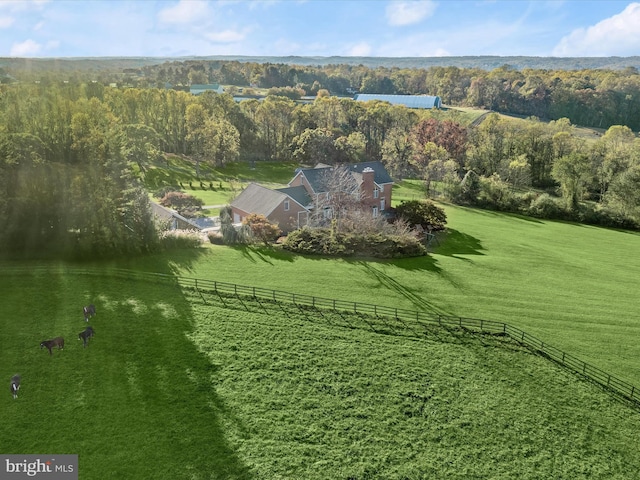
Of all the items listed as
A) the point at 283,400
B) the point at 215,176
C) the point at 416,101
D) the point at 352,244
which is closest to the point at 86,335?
the point at 283,400

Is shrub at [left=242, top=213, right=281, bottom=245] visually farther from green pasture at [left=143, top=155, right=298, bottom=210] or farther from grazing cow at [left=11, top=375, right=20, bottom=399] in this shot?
grazing cow at [left=11, top=375, right=20, bottom=399]

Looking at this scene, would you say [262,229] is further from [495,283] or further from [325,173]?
[495,283]

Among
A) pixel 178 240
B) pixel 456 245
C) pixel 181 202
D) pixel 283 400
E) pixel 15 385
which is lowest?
pixel 283 400

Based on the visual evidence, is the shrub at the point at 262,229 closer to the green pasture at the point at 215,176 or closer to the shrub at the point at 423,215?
the green pasture at the point at 215,176

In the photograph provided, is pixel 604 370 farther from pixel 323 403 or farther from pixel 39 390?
pixel 39 390

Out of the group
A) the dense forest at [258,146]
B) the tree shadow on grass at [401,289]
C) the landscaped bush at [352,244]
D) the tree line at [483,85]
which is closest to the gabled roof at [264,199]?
the landscaped bush at [352,244]
